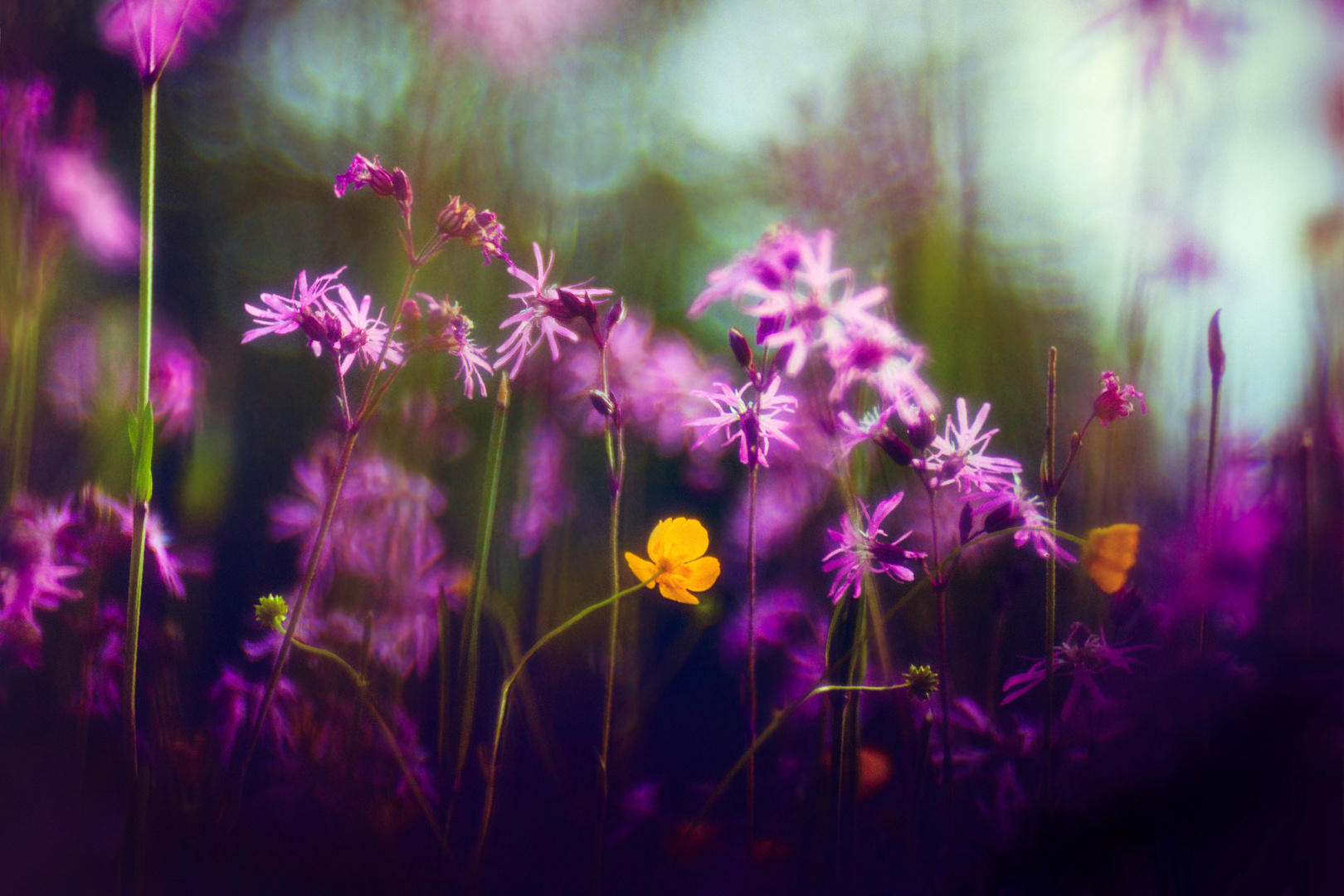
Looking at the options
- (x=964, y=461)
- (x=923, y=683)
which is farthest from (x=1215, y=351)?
(x=923, y=683)

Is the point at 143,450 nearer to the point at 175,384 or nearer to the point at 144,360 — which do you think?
the point at 144,360

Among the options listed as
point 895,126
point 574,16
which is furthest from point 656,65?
point 895,126

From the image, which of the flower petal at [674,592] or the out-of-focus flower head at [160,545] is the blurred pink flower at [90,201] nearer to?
the out-of-focus flower head at [160,545]

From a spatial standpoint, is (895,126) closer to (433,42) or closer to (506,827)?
(433,42)

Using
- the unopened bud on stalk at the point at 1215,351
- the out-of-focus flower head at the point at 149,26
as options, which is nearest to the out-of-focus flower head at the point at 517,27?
the out-of-focus flower head at the point at 149,26

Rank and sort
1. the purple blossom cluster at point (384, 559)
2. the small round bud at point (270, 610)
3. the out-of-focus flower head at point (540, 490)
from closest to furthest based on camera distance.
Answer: the small round bud at point (270, 610) < the purple blossom cluster at point (384, 559) < the out-of-focus flower head at point (540, 490)

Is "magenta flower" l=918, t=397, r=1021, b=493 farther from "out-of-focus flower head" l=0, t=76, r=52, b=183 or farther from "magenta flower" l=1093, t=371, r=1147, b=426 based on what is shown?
"out-of-focus flower head" l=0, t=76, r=52, b=183

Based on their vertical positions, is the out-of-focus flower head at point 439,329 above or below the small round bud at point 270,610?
above
